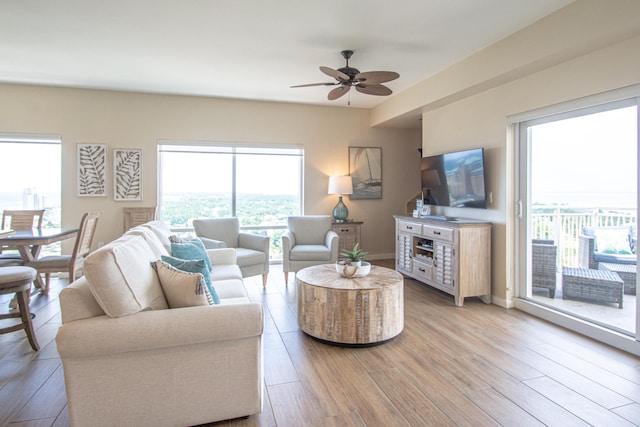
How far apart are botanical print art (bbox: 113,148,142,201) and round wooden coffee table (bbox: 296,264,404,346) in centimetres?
359

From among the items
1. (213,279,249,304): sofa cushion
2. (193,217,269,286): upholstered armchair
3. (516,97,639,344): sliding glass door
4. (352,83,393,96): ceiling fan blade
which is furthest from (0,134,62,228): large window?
(516,97,639,344): sliding glass door

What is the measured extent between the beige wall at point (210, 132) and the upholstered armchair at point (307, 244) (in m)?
0.90

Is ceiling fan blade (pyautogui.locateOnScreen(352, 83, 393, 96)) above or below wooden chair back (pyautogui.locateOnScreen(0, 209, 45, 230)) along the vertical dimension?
above

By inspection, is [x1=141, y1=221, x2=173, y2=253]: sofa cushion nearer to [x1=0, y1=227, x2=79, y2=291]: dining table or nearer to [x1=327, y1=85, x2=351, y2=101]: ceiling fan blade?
[x1=0, y1=227, x2=79, y2=291]: dining table

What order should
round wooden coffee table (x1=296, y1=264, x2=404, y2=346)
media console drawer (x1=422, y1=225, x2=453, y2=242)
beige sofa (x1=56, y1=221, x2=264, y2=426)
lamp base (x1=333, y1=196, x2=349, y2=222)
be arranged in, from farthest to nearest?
1. lamp base (x1=333, y1=196, x2=349, y2=222)
2. media console drawer (x1=422, y1=225, x2=453, y2=242)
3. round wooden coffee table (x1=296, y1=264, x2=404, y2=346)
4. beige sofa (x1=56, y1=221, x2=264, y2=426)

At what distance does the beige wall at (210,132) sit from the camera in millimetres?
4988

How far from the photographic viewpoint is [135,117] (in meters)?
5.25

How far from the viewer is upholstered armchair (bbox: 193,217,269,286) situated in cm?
430

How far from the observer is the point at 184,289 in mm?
1923

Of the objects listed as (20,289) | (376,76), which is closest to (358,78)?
(376,76)

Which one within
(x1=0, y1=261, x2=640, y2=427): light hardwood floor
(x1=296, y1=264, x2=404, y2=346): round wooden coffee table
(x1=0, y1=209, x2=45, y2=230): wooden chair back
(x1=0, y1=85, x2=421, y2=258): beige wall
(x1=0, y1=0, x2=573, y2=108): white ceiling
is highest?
(x1=0, y1=0, x2=573, y2=108): white ceiling

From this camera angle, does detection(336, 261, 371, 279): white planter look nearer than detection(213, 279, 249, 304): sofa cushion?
No

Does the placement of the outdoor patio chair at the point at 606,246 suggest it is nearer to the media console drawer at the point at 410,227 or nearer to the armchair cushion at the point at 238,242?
the media console drawer at the point at 410,227

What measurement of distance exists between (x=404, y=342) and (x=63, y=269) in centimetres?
345
